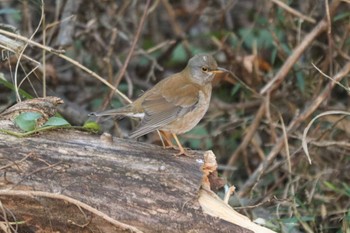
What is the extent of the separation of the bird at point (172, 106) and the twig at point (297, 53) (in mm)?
949

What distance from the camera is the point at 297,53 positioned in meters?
6.18

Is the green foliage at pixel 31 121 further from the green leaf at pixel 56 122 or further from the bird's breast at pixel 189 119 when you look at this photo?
the bird's breast at pixel 189 119

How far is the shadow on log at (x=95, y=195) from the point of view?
12.1ft

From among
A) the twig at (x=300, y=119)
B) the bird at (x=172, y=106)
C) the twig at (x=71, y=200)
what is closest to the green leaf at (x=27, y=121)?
the twig at (x=71, y=200)

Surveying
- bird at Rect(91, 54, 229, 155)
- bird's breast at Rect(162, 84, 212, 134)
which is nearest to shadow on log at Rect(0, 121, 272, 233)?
bird at Rect(91, 54, 229, 155)

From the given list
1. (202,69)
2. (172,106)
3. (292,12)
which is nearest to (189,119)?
(172,106)

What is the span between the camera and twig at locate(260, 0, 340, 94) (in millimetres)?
6145

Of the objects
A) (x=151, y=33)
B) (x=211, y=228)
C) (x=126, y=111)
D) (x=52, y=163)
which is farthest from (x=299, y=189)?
(x=151, y=33)

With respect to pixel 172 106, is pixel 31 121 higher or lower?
higher

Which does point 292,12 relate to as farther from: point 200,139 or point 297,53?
point 200,139

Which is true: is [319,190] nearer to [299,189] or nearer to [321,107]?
[299,189]

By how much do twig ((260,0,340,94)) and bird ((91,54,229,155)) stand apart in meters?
0.95

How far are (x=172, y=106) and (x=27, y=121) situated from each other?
4.34 ft

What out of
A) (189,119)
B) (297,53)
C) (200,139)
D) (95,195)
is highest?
(95,195)
